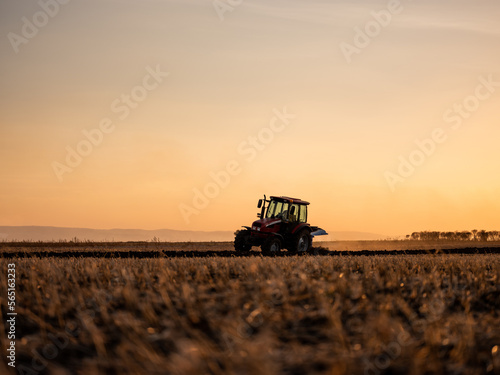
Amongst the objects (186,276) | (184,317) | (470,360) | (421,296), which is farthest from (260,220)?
(470,360)

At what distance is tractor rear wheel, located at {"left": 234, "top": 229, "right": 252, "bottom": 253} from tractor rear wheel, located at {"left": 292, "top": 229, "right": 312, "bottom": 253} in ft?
6.77

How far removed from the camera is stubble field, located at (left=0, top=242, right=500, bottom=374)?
596 centimetres

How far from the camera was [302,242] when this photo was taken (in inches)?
1053

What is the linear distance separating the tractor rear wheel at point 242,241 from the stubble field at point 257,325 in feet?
48.7

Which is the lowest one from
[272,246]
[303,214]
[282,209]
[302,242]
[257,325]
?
[257,325]

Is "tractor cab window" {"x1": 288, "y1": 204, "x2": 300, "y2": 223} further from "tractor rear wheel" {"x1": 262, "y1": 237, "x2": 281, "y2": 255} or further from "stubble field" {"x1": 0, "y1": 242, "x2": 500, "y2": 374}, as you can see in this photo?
"stubble field" {"x1": 0, "y1": 242, "x2": 500, "y2": 374}

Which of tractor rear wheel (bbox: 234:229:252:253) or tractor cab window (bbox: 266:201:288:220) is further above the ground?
tractor cab window (bbox: 266:201:288:220)

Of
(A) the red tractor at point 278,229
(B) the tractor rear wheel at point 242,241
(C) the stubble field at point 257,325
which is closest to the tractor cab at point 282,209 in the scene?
(A) the red tractor at point 278,229

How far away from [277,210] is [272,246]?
5.44 feet

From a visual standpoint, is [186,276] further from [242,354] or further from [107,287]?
[242,354]

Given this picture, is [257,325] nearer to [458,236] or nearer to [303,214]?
[303,214]

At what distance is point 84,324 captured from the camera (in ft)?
24.6

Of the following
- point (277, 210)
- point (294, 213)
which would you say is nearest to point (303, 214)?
point (294, 213)

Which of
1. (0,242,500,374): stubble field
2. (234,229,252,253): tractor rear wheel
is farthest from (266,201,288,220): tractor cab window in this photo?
(0,242,500,374): stubble field
